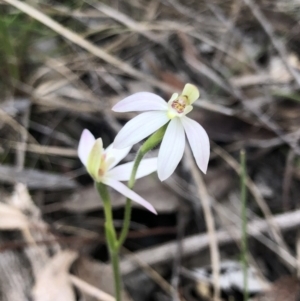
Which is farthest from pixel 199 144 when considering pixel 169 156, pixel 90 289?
pixel 90 289

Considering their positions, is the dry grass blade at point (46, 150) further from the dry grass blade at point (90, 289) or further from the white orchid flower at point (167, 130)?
the white orchid flower at point (167, 130)

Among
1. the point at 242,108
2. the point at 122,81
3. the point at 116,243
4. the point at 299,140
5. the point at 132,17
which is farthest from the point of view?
the point at 132,17

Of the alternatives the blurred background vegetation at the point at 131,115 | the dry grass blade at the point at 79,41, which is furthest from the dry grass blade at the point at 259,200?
the dry grass blade at the point at 79,41

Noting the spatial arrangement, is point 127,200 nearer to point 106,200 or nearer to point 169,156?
point 106,200

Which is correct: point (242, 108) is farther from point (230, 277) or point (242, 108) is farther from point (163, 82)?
point (230, 277)

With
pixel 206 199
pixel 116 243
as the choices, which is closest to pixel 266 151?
pixel 206 199

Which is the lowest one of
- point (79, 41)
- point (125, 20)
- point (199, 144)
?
point (199, 144)
